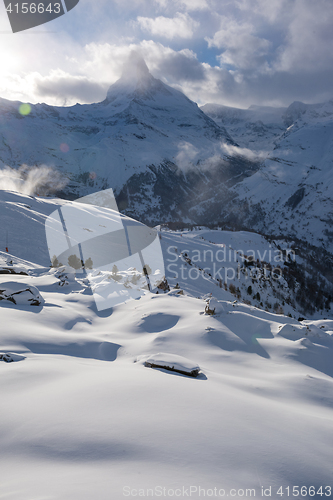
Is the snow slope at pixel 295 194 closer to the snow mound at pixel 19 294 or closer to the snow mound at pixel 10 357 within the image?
the snow mound at pixel 19 294

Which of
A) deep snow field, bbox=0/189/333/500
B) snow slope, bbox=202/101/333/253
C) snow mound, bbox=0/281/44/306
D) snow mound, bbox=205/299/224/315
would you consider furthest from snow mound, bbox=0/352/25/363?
snow slope, bbox=202/101/333/253

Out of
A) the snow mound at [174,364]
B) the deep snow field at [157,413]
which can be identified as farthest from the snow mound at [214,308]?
the snow mound at [174,364]

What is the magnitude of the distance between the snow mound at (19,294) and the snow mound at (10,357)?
3.29 meters

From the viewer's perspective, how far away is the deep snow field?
196 centimetres

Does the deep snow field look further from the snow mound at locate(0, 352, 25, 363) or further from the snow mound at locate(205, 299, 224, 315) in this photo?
the snow mound at locate(205, 299, 224, 315)

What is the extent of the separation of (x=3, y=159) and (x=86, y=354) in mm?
212512

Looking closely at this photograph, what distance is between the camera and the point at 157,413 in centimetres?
279

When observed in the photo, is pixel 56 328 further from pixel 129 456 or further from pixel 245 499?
pixel 245 499

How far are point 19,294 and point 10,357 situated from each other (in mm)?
3565

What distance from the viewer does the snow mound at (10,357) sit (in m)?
4.16

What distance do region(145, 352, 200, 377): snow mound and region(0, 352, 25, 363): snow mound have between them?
2.06m

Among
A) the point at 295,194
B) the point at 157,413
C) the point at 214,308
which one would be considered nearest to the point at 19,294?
the point at 214,308

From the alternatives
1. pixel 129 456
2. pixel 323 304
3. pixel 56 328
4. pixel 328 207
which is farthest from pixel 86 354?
pixel 328 207

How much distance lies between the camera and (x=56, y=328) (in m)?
6.34
